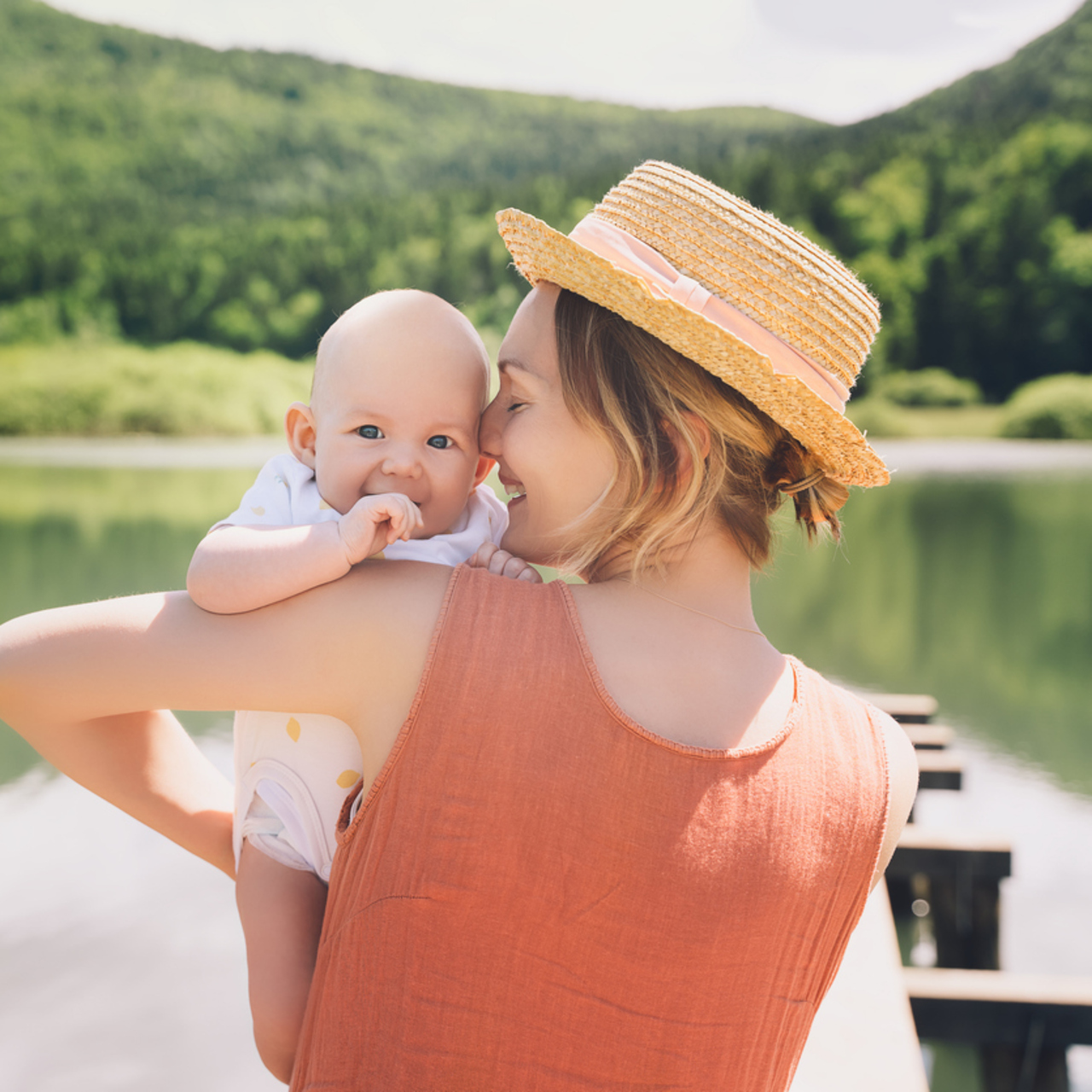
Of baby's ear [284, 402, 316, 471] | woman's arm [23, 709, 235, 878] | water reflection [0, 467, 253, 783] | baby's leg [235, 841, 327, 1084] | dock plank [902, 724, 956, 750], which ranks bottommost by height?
water reflection [0, 467, 253, 783]

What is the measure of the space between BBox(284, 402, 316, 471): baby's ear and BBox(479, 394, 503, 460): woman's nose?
0.78 ft

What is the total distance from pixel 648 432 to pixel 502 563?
0.24 metres

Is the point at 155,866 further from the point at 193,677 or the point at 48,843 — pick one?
the point at 193,677

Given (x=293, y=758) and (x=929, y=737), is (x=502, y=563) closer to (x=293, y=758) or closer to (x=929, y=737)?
(x=293, y=758)

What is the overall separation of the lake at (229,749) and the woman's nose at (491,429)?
1.44ft

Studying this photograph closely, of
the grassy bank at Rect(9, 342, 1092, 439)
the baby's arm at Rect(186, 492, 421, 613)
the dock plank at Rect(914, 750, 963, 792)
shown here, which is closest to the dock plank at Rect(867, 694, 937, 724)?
the dock plank at Rect(914, 750, 963, 792)

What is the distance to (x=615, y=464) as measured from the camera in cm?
111

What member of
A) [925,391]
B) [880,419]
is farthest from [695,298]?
[925,391]

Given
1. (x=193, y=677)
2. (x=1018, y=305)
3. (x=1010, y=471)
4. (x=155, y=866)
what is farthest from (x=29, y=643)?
(x=1018, y=305)

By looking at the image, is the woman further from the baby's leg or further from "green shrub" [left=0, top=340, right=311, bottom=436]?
"green shrub" [left=0, top=340, right=311, bottom=436]

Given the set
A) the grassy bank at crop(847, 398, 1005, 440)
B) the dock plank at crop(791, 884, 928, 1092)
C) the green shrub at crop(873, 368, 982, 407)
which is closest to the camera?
the dock plank at crop(791, 884, 928, 1092)

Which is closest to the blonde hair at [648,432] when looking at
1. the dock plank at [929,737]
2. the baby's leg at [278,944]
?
the baby's leg at [278,944]

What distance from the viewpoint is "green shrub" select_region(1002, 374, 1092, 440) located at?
23172 millimetres

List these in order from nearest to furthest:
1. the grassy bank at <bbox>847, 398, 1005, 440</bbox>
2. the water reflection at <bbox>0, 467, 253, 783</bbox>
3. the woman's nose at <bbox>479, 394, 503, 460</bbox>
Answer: the woman's nose at <bbox>479, 394, 503, 460</bbox>
the water reflection at <bbox>0, 467, 253, 783</bbox>
the grassy bank at <bbox>847, 398, 1005, 440</bbox>
